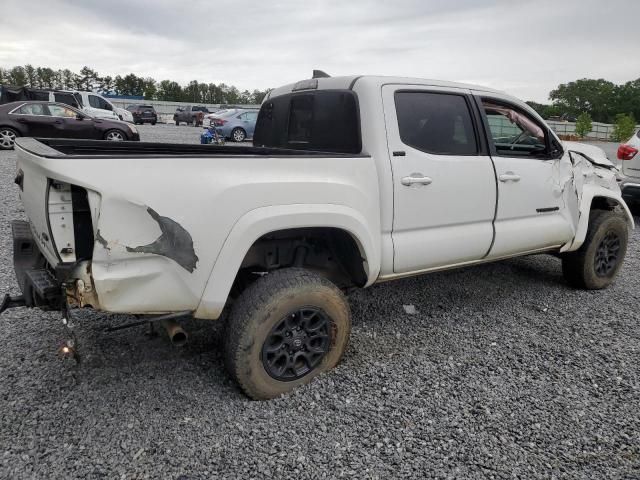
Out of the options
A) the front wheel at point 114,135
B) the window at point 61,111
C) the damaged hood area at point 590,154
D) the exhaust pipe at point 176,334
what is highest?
the window at point 61,111

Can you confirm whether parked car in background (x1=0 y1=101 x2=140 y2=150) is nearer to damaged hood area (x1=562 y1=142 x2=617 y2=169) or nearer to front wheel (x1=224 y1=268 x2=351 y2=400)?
damaged hood area (x1=562 y1=142 x2=617 y2=169)

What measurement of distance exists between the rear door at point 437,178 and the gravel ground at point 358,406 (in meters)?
0.71

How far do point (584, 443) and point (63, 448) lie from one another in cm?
262

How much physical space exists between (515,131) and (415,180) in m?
1.57

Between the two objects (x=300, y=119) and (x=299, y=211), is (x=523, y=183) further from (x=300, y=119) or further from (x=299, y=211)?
(x=299, y=211)

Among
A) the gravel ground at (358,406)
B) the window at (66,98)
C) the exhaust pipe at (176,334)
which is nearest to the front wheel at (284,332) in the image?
the gravel ground at (358,406)

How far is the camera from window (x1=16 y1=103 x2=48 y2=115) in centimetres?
1298

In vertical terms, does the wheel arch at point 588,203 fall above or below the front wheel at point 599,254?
above

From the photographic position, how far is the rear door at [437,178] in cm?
324

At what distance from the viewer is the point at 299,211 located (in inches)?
108

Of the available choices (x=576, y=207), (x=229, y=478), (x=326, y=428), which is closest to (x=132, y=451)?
(x=229, y=478)

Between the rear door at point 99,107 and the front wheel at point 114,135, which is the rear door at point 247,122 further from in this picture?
the front wheel at point 114,135

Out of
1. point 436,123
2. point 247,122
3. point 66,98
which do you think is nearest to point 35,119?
point 66,98

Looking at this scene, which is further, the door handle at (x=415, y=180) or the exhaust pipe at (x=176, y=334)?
the door handle at (x=415, y=180)
